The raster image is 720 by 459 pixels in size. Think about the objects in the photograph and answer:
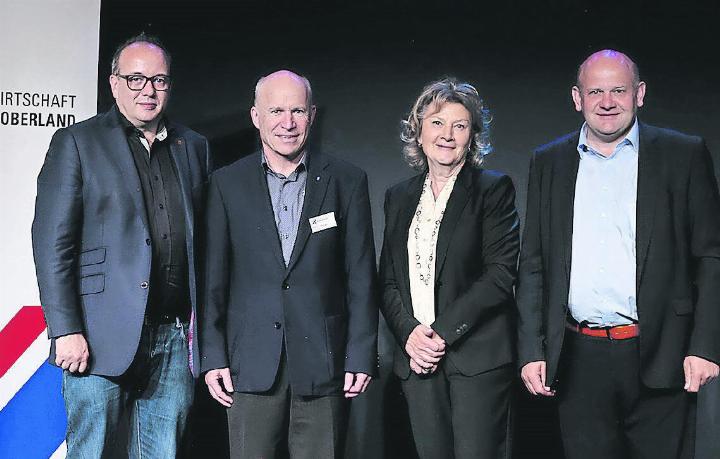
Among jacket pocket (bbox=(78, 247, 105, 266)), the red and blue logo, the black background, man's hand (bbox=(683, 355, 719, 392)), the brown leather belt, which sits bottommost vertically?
the red and blue logo

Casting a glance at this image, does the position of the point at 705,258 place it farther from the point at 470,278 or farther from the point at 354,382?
the point at 354,382

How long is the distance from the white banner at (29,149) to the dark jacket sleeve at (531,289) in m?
1.99

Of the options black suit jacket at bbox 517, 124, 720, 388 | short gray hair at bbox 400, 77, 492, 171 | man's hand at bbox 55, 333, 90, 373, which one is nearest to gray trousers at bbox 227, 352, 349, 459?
man's hand at bbox 55, 333, 90, 373

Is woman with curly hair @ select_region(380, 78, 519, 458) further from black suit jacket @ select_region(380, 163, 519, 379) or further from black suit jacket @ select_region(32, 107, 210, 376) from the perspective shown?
black suit jacket @ select_region(32, 107, 210, 376)

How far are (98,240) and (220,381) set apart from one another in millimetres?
624

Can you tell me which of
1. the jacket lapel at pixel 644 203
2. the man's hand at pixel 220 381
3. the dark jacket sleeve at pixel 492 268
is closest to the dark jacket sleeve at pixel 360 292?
the dark jacket sleeve at pixel 492 268

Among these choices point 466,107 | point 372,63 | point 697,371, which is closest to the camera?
point 697,371

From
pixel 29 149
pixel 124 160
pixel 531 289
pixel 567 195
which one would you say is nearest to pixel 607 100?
pixel 567 195

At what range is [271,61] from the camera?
4.12 metres

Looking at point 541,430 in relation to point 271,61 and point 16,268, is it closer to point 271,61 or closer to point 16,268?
point 271,61

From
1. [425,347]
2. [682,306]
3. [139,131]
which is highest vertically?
[139,131]

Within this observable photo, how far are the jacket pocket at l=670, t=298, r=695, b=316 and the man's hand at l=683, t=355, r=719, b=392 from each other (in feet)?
0.46

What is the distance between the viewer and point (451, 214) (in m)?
3.20

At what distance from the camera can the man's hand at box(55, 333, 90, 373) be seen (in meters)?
2.98
